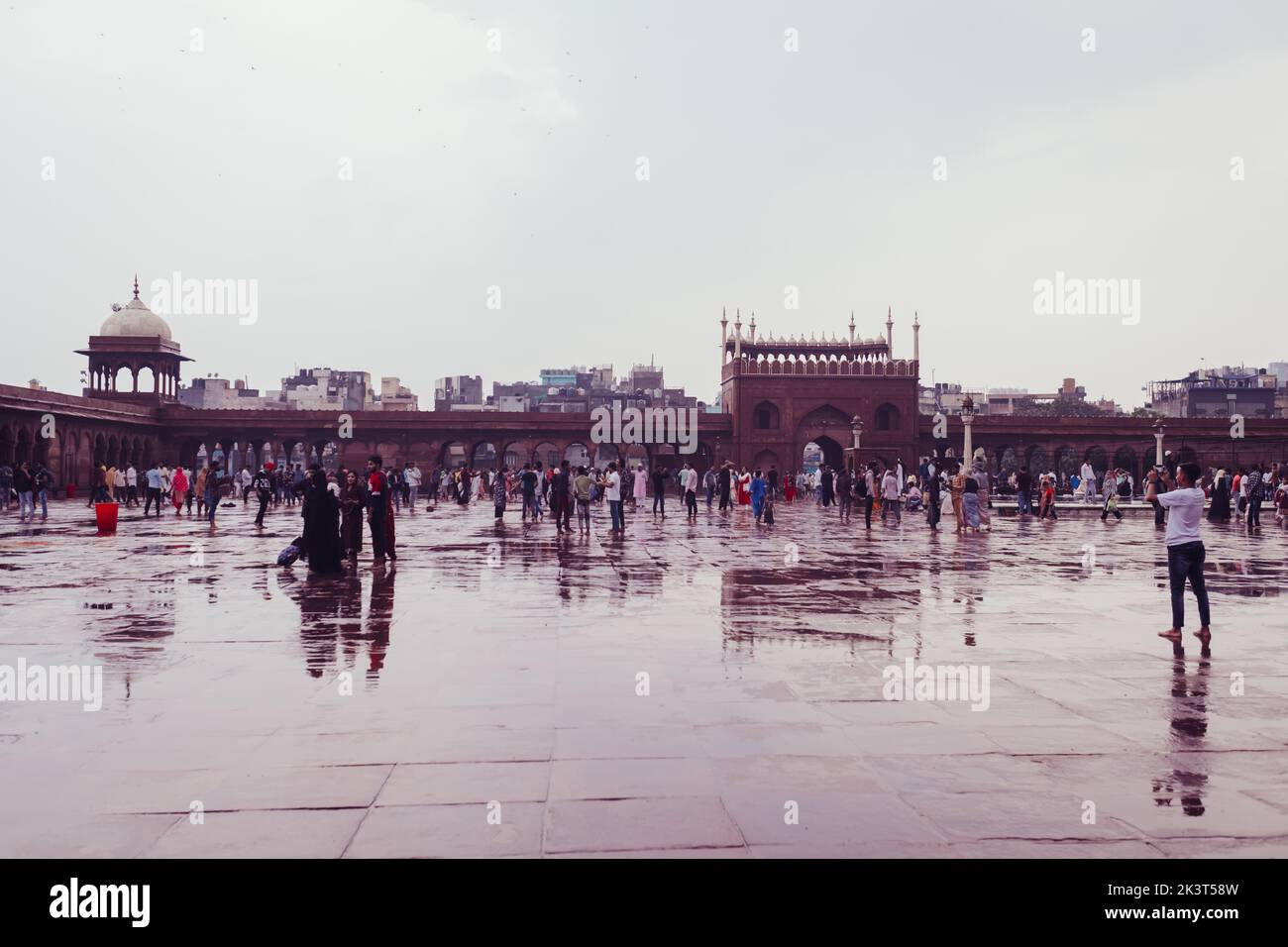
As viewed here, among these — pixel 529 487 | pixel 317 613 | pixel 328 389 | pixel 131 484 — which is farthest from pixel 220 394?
pixel 317 613

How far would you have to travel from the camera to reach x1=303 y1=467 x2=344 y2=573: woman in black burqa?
11430 mm

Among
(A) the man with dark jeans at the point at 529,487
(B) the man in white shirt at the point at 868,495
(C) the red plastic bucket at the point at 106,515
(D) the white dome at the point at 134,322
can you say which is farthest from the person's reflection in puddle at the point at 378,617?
(D) the white dome at the point at 134,322

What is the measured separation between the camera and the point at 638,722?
4.97 metres

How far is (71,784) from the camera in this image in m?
3.99

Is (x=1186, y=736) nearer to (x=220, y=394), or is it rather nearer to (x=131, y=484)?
(x=131, y=484)

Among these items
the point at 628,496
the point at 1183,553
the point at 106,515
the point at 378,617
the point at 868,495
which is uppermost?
the point at 1183,553

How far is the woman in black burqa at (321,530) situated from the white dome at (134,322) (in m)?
39.7

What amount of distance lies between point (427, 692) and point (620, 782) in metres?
1.93

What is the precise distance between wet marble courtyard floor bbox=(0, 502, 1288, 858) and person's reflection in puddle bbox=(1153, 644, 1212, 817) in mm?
26

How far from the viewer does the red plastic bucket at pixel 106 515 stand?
17328mm

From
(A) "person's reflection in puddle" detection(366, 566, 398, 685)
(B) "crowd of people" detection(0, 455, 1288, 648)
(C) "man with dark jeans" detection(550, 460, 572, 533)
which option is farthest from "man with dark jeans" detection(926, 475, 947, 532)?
(A) "person's reflection in puddle" detection(366, 566, 398, 685)

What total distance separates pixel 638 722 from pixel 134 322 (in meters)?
48.6

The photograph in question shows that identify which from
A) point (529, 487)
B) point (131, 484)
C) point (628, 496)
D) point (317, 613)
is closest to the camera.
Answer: point (317, 613)
